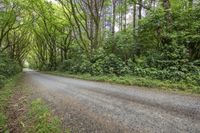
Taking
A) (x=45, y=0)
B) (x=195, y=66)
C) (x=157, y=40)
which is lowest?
(x=195, y=66)

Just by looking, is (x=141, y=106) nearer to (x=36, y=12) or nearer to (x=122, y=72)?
(x=122, y=72)

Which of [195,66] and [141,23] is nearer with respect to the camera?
[195,66]

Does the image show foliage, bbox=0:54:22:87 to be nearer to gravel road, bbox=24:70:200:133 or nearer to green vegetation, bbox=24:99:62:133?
green vegetation, bbox=24:99:62:133

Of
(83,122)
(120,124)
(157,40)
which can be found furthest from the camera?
(157,40)

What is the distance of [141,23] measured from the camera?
13.2m

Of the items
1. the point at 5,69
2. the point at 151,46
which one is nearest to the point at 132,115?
the point at 151,46

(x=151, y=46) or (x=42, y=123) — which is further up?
(x=151, y=46)

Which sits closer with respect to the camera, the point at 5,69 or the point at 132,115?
the point at 132,115

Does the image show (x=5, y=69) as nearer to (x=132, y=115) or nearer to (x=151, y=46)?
(x=151, y=46)

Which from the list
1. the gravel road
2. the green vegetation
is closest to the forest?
the gravel road

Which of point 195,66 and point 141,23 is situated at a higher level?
point 141,23

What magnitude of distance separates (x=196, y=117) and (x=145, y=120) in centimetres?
121

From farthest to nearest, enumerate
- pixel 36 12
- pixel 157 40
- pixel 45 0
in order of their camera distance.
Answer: pixel 36 12 < pixel 45 0 < pixel 157 40

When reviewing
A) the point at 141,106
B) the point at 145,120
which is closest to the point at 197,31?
the point at 141,106
